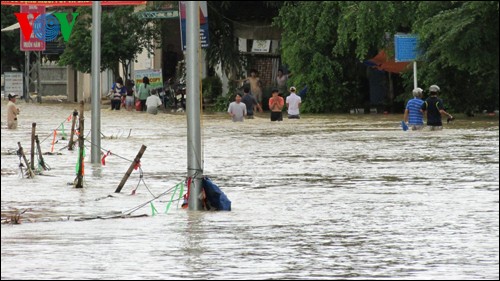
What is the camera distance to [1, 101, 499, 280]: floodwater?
456 inches

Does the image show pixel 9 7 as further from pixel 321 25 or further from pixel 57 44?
pixel 321 25

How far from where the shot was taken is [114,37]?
2329 inches

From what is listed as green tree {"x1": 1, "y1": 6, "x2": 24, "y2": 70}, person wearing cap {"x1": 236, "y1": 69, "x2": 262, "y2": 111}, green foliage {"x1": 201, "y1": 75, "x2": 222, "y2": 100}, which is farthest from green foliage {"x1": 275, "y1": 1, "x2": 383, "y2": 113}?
green tree {"x1": 1, "y1": 6, "x2": 24, "y2": 70}

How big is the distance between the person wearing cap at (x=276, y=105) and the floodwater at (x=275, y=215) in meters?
10.4

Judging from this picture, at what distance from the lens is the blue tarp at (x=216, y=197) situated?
16.3 meters

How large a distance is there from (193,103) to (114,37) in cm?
4336

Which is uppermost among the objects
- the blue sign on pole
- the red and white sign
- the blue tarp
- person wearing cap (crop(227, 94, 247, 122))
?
the red and white sign

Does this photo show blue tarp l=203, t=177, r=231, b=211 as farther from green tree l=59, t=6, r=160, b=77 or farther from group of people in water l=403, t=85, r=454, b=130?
green tree l=59, t=6, r=160, b=77

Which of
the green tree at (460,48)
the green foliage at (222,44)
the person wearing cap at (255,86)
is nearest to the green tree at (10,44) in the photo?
the green foliage at (222,44)

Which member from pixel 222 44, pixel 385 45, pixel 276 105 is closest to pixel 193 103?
pixel 276 105

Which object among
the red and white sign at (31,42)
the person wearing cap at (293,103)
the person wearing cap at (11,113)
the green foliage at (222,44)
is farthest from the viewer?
the red and white sign at (31,42)

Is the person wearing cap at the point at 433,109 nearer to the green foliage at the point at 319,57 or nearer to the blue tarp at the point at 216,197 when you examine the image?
the green foliage at the point at 319,57

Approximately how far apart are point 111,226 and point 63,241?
1490 millimetres

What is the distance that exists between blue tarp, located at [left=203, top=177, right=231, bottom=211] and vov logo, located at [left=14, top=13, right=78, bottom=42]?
43.0m
